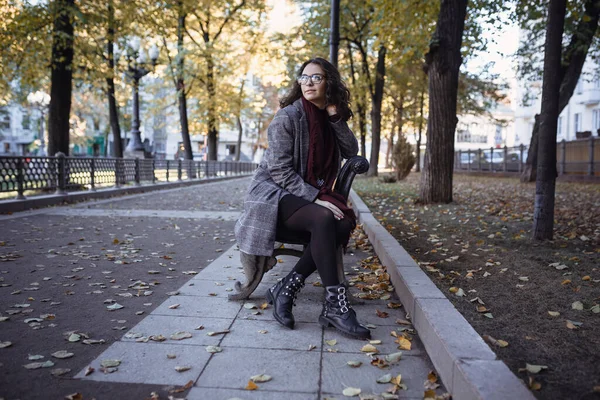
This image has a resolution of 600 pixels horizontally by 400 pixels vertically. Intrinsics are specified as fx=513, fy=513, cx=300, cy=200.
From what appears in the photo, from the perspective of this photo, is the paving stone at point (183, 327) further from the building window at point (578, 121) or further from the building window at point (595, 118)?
the building window at point (578, 121)

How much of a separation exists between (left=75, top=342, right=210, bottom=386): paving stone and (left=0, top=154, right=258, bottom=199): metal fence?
9.13m

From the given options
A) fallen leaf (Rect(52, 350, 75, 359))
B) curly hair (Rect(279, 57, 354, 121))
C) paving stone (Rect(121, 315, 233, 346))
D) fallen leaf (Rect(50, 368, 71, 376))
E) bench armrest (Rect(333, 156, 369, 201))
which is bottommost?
fallen leaf (Rect(50, 368, 71, 376))

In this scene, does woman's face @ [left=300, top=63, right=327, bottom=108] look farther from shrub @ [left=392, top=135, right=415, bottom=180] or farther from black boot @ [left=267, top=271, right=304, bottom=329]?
shrub @ [left=392, top=135, right=415, bottom=180]

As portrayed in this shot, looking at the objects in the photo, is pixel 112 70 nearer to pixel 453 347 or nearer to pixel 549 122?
pixel 549 122

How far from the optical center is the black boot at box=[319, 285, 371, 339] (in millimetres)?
3268

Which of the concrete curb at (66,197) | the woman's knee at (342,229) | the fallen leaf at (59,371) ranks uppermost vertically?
the woman's knee at (342,229)

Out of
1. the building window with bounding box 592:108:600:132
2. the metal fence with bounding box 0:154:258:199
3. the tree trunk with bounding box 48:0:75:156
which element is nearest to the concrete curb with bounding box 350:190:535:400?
the metal fence with bounding box 0:154:258:199

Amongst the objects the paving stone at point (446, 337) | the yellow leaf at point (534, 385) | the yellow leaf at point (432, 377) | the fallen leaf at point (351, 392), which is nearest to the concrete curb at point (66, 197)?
the paving stone at point (446, 337)

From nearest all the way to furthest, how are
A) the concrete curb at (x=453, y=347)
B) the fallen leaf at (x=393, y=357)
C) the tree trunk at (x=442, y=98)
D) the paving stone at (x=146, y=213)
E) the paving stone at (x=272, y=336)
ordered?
1. the concrete curb at (x=453, y=347)
2. the fallen leaf at (x=393, y=357)
3. the paving stone at (x=272, y=336)
4. the tree trunk at (x=442, y=98)
5. the paving stone at (x=146, y=213)

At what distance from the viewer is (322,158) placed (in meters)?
3.78

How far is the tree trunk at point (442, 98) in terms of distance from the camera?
9797mm

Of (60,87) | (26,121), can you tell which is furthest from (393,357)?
(26,121)

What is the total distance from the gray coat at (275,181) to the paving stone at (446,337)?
106 cm

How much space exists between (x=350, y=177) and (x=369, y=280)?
57.1 inches
